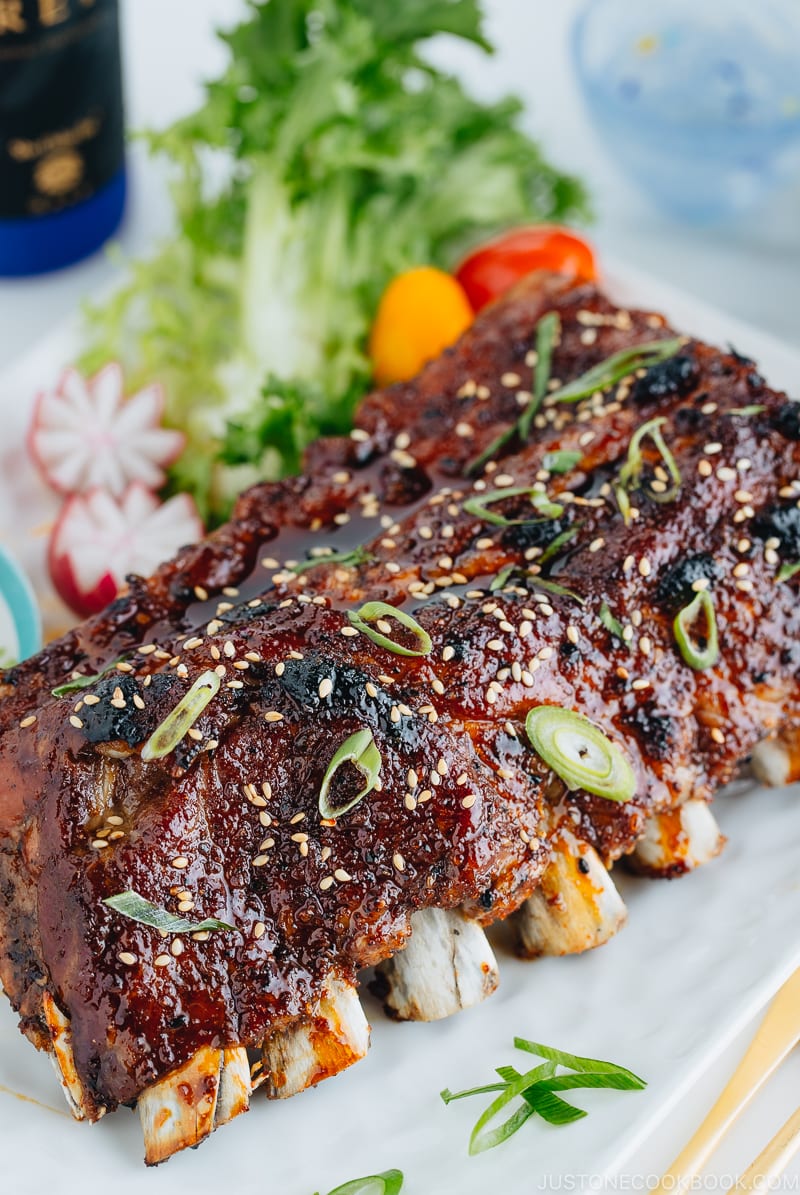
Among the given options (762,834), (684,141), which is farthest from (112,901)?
(684,141)

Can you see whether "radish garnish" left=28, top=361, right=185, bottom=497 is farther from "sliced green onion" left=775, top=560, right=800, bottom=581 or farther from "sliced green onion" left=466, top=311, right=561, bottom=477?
"sliced green onion" left=775, top=560, right=800, bottom=581

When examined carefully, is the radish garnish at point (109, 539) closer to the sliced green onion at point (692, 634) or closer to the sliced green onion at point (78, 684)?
the sliced green onion at point (78, 684)

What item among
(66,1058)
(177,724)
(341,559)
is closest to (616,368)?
(341,559)

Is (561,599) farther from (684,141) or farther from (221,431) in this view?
(684,141)

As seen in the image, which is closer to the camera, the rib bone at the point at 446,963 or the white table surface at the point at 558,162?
the rib bone at the point at 446,963

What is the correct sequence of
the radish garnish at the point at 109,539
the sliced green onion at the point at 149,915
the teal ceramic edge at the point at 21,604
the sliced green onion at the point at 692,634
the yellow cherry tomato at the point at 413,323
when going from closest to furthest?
1. the sliced green onion at the point at 149,915
2. the sliced green onion at the point at 692,634
3. the teal ceramic edge at the point at 21,604
4. the radish garnish at the point at 109,539
5. the yellow cherry tomato at the point at 413,323

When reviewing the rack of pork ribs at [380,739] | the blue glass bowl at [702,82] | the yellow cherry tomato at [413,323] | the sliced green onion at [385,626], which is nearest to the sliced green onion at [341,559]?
the rack of pork ribs at [380,739]

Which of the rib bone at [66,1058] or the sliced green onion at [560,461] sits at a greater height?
the sliced green onion at [560,461]

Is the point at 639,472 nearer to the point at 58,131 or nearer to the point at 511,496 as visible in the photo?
the point at 511,496
